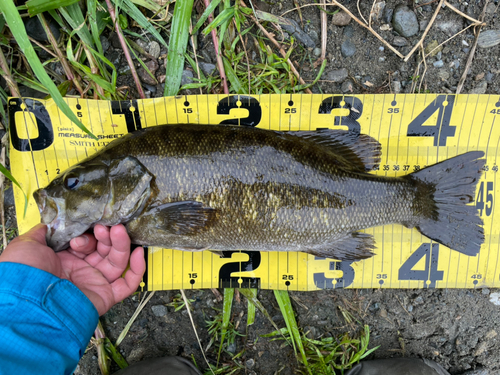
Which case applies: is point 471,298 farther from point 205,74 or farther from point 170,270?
point 205,74

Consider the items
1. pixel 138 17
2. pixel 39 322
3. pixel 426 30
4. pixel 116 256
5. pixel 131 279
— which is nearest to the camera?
pixel 39 322

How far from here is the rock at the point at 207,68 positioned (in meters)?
2.83

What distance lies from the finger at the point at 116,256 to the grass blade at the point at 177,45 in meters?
1.31

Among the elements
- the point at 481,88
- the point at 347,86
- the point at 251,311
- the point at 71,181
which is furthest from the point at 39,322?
the point at 481,88

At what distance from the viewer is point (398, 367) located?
276 centimetres

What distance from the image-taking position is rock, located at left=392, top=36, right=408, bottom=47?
2875mm

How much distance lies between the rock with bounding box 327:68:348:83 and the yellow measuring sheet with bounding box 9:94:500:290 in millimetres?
250

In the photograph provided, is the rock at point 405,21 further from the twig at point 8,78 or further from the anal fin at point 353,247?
the twig at point 8,78

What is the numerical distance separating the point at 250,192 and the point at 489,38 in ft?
8.92

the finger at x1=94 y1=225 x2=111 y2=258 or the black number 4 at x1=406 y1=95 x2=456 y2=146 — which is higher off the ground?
the black number 4 at x1=406 y1=95 x2=456 y2=146

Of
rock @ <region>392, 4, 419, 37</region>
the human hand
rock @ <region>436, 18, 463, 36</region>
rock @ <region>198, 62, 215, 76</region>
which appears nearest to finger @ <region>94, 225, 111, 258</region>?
the human hand

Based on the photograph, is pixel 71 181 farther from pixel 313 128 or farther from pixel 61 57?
pixel 313 128

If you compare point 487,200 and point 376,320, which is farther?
point 376,320

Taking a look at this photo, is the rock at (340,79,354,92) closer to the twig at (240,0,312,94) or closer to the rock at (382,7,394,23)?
the twig at (240,0,312,94)
